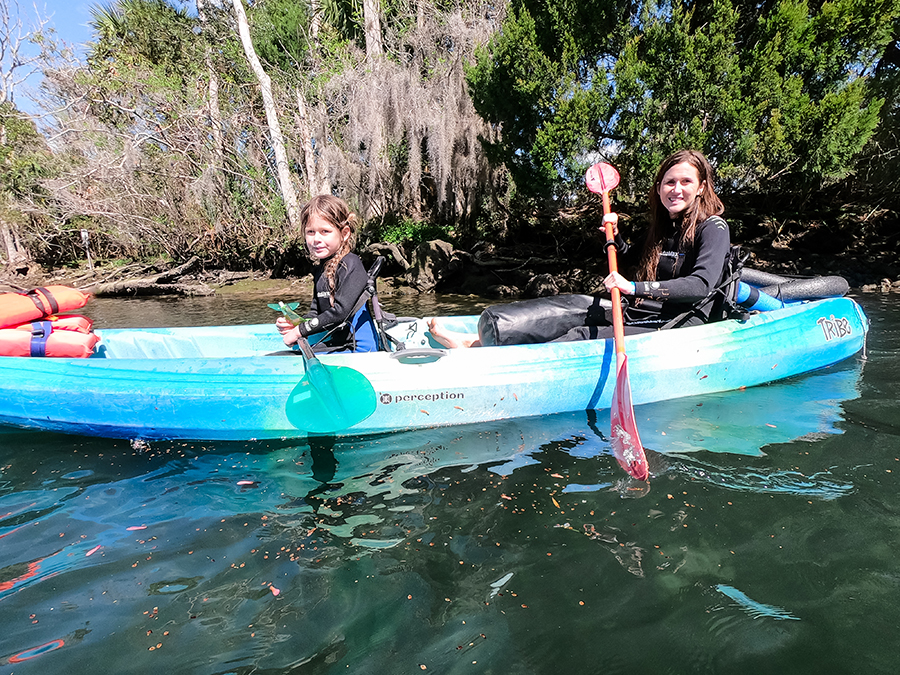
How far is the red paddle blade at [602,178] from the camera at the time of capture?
14.5 feet

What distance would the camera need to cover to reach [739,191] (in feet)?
31.9

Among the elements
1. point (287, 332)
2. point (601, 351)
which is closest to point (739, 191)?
point (601, 351)

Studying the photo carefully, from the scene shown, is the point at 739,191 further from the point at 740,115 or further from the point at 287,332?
the point at 287,332

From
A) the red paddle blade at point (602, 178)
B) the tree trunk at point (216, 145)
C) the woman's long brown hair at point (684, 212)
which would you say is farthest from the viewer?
the tree trunk at point (216, 145)

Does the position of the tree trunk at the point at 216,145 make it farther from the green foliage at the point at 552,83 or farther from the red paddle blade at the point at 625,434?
the red paddle blade at the point at 625,434

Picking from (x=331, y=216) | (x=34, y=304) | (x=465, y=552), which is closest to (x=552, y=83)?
(x=331, y=216)

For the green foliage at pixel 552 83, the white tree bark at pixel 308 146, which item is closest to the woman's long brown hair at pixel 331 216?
the green foliage at pixel 552 83

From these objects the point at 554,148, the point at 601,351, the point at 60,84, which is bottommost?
the point at 601,351

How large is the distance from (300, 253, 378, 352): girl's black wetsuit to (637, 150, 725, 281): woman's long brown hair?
1908 mm

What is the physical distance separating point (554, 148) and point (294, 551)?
25.2ft

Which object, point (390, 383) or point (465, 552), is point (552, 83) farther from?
point (465, 552)

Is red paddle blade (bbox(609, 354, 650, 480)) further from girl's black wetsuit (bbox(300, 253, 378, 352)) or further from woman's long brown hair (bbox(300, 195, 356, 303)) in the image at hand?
woman's long brown hair (bbox(300, 195, 356, 303))

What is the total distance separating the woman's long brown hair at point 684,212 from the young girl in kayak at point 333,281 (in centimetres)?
193

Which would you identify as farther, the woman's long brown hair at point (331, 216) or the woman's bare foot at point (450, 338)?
the woman's bare foot at point (450, 338)
